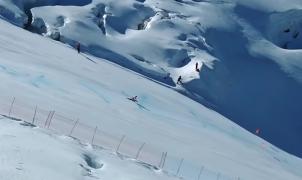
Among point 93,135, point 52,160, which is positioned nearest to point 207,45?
point 93,135

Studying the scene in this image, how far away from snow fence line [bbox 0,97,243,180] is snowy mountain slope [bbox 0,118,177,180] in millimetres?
2472

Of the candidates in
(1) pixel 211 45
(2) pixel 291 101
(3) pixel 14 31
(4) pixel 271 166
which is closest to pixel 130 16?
(1) pixel 211 45

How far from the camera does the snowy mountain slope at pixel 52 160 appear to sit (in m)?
9.26

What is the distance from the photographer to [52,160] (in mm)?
10242

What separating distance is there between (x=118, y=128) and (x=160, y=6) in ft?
121

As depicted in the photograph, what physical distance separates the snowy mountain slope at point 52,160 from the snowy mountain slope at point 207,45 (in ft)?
105

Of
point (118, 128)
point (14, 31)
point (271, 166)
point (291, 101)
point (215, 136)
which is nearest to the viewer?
point (118, 128)

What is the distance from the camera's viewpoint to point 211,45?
177 ft

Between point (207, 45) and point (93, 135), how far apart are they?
37.6 m

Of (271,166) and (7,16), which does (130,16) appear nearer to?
(7,16)

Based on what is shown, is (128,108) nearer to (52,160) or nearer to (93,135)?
(93,135)

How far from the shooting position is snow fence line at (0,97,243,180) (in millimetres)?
15309

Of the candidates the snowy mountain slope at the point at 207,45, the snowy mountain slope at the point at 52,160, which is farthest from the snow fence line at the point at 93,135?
the snowy mountain slope at the point at 207,45

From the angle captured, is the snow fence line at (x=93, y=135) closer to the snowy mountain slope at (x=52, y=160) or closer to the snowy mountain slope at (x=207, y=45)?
the snowy mountain slope at (x=52, y=160)
